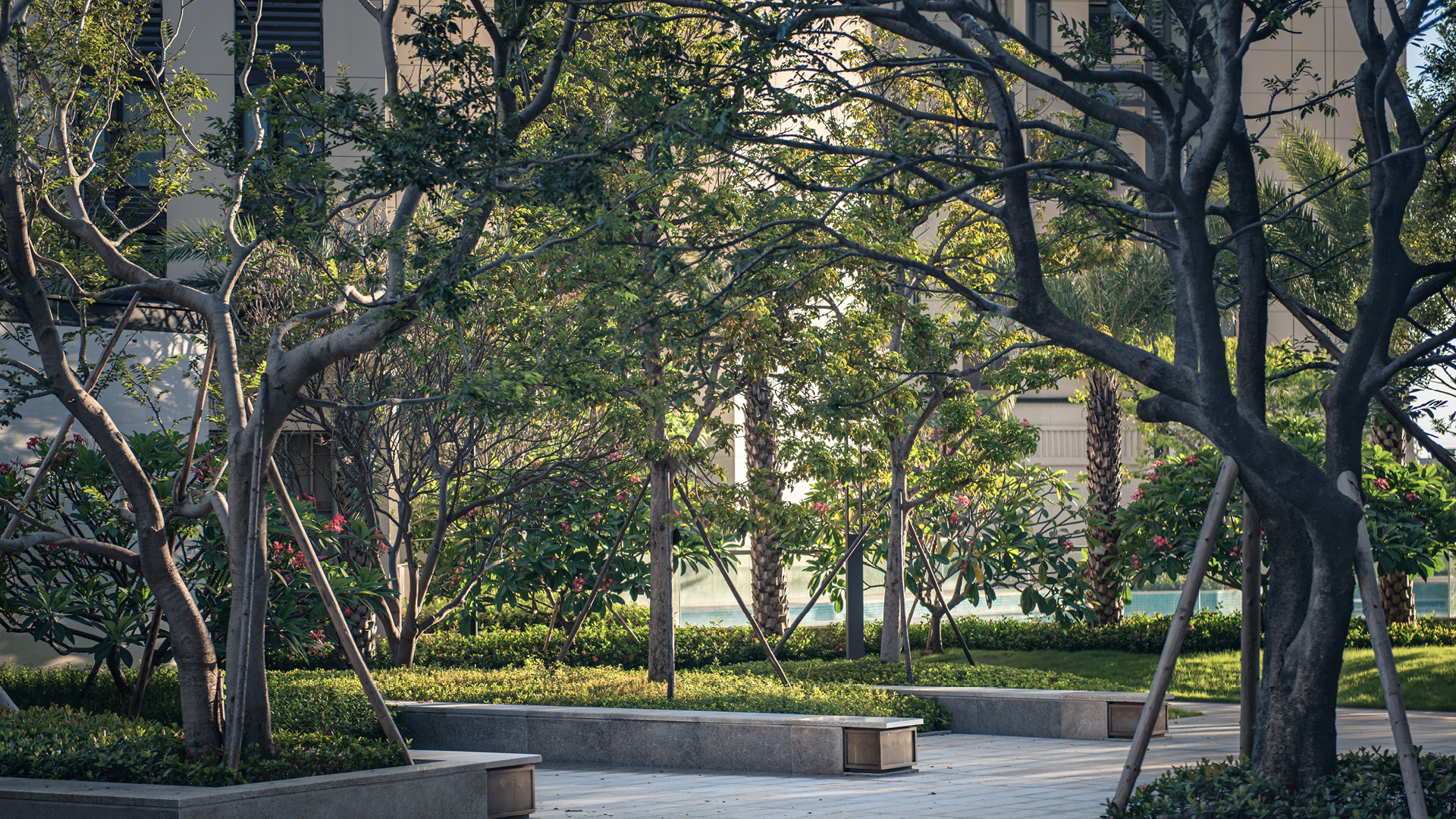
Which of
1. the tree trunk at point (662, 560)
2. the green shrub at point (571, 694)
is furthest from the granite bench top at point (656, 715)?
the tree trunk at point (662, 560)

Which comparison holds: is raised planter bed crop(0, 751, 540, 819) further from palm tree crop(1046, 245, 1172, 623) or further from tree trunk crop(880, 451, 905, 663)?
palm tree crop(1046, 245, 1172, 623)

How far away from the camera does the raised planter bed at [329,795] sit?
8.04 metres

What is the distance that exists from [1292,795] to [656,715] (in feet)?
21.5

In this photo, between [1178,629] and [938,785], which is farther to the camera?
[938,785]

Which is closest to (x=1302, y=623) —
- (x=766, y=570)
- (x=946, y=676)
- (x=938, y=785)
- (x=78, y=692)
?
(x=938, y=785)

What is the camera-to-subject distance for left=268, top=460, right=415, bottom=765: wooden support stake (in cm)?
904

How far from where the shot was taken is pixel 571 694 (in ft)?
48.0

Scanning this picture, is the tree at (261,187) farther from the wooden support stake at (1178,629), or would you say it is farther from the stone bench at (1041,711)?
the stone bench at (1041,711)

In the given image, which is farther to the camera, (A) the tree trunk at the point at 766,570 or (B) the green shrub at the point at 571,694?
(A) the tree trunk at the point at 766,570

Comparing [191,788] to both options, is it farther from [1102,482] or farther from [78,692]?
[1102,482]

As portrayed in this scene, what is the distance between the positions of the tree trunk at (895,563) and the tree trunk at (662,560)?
326cm

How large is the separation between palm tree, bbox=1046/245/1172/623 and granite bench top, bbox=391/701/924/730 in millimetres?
10879

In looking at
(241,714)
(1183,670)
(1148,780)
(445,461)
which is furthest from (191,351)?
(1183,670)

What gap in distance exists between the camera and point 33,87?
11.8 metres
